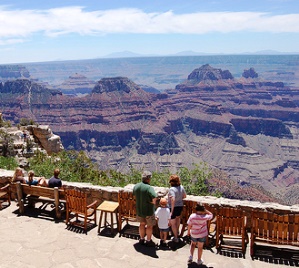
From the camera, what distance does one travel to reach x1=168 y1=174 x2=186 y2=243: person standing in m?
8.06

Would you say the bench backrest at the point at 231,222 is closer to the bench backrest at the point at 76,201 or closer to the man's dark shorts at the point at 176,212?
the man's dark shorts at the point at 176,212

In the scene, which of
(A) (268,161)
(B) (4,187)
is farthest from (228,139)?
(B) (4,187)

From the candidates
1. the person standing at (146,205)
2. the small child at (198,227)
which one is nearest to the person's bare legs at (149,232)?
the person standing at (146,205)

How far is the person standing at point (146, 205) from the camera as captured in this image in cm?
798

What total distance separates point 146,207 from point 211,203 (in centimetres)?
168

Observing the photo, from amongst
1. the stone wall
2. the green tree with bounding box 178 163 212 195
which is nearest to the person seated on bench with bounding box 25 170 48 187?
the stone wall

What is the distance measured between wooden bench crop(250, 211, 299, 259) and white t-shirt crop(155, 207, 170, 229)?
6.13 feet

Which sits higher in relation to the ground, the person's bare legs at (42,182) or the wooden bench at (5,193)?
the person's bare legs at (42,182)

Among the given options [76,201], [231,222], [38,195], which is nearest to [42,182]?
[38,195]

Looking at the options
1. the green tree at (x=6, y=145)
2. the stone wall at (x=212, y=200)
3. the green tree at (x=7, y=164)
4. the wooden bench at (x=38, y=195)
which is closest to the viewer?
the stone wall at (x=212, y=200)

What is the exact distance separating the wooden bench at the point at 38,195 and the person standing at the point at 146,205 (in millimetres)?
2447

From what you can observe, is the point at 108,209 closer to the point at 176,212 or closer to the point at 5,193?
the point at 176,212

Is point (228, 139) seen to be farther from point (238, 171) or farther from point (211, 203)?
point (211, 203)

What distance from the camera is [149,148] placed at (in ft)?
569
